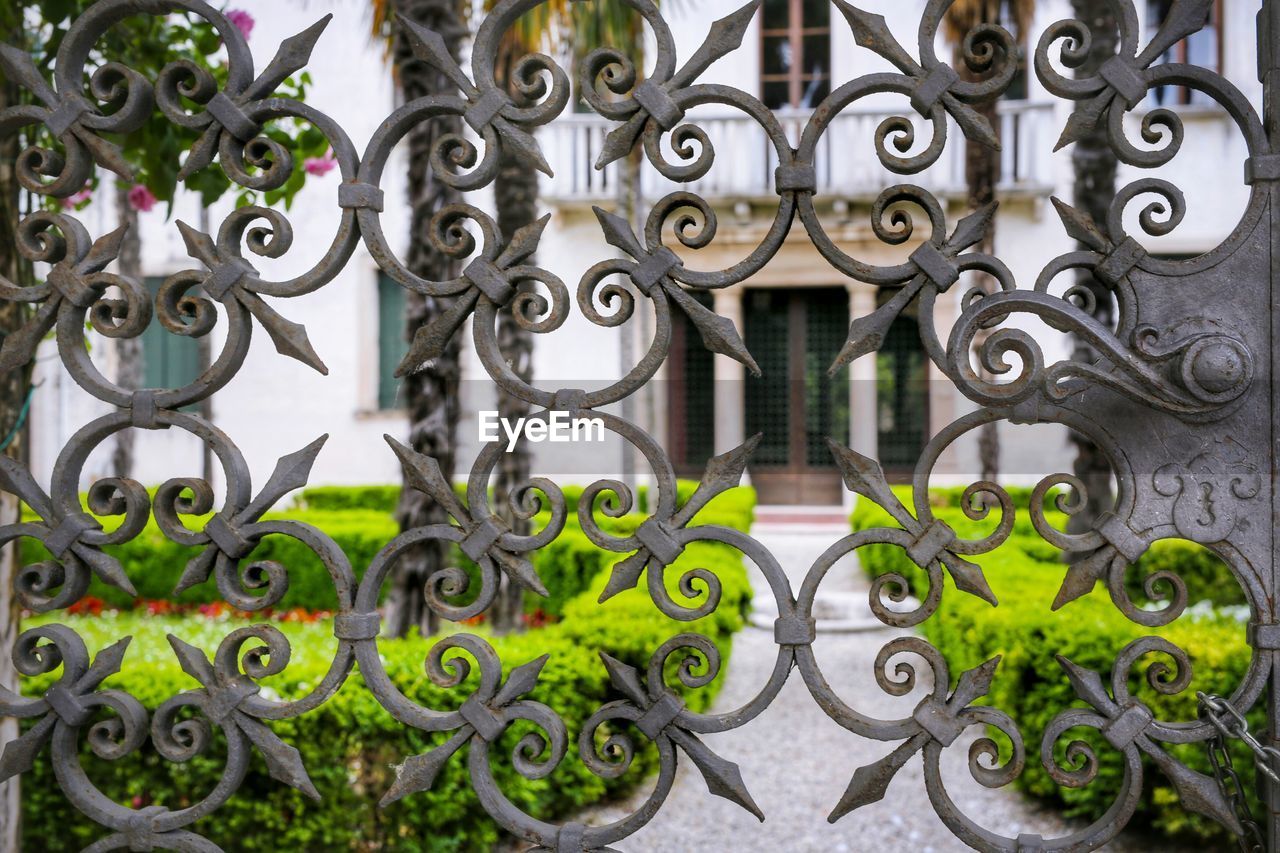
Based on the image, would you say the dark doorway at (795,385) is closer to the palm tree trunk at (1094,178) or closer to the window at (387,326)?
the window at (387,326)

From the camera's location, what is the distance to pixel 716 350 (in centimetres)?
131

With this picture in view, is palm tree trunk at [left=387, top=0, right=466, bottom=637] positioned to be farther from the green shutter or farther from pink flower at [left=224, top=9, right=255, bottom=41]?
the green shutter

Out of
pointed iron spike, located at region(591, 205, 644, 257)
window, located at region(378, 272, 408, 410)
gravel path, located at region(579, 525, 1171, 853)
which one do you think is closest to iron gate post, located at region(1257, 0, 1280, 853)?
pointed iron spike, located at region(591, 205, 644, 257)

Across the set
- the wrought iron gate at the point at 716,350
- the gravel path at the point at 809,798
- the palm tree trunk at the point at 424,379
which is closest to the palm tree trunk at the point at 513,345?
the palm tree trunk at the point at 424,379

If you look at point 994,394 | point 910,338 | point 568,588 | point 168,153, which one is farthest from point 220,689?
point 910,338

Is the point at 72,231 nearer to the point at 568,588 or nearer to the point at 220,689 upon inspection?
the point at 220,689

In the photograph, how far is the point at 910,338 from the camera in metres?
11.0

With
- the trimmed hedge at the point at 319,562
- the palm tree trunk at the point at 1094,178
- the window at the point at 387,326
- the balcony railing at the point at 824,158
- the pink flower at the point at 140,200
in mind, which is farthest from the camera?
the window at the point at 387,326

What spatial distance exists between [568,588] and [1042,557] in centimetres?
313

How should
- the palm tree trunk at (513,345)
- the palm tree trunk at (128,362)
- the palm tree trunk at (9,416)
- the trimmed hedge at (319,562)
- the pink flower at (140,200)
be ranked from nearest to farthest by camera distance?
the palm tree trunk at (9,416), the pink flower at (140,200), the palm tree trunk at (513,345), the trimmed hedge at (319,562), the palm tree trunk at (128,362)

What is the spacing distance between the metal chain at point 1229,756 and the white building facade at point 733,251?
947 cm

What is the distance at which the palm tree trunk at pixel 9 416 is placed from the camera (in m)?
1.97

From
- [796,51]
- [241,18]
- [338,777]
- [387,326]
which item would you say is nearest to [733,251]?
[796,51]

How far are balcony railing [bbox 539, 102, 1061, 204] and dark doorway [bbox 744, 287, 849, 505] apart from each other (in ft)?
4.46
